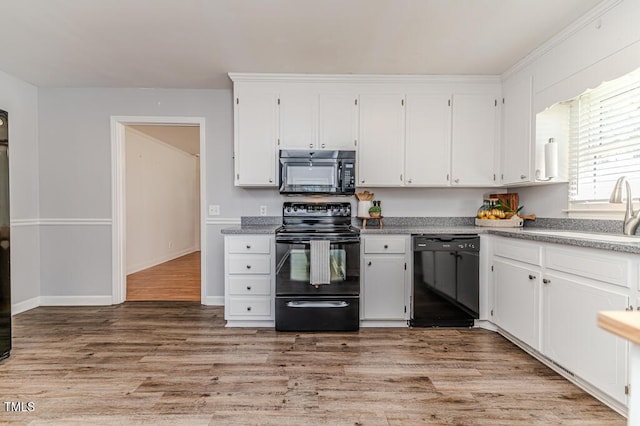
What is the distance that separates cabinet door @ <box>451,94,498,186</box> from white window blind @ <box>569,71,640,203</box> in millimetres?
736

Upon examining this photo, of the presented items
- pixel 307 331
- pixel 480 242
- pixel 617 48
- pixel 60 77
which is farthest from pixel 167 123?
pixel 617 48

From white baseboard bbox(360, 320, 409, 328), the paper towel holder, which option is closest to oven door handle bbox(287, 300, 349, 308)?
white baseboard bbox(360, 320, 409, 328)

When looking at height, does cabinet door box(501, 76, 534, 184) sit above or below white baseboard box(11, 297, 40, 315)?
above

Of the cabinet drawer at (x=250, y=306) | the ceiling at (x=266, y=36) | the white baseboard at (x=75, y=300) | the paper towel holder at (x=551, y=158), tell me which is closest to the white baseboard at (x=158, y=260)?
the white baseboard at (x=75, y=300)

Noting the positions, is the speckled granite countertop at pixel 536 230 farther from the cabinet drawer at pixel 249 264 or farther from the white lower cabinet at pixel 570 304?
the cabinet drawer at pixel 249 264

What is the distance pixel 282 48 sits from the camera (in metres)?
Answer: 2.87

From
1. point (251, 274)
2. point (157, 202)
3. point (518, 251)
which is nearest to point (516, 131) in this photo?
point (518, 251)

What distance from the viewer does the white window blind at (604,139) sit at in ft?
7.55

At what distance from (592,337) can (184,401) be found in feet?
7.66

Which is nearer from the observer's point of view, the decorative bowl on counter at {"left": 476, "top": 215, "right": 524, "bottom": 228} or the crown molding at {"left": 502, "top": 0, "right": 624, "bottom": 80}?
the crown molding at {"left": 502, "top": 0, "right": 624, "bottom": 80}

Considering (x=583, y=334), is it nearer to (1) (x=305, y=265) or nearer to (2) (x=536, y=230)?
(2) (x=536, y=230)

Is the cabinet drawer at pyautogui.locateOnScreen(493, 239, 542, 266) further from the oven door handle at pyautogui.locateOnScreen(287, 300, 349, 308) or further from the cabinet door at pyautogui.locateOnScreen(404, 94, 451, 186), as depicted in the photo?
the oven door handle at pyautogui.locateOnScreen(287, 300, 349, 308)

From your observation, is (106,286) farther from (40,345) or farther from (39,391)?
(39,391)

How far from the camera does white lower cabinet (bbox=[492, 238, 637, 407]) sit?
1817 millimetres
